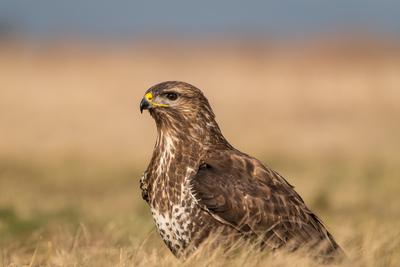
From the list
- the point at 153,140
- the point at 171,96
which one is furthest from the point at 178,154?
the point at 153,140

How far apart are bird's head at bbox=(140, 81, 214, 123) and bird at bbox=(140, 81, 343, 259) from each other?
0.03 metres

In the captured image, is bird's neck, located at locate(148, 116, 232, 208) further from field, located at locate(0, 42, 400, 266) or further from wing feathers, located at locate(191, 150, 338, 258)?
field, located at locate(0, 42, 400, 266)

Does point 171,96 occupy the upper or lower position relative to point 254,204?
upper

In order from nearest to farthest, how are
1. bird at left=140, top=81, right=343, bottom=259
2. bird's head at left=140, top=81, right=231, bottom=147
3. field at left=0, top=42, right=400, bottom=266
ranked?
bird at left=140, top=81, right=343, bottom=259 → bird's head at left=140, top=81, right=231, bottom=147 → field at left=0, top=42, right=400, bottom=266

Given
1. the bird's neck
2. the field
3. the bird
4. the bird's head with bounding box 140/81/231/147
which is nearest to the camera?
the bird

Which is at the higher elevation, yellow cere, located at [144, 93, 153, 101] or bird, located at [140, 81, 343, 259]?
yellow cere, located at [144, 93, 153, 101]

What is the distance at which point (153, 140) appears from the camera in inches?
641

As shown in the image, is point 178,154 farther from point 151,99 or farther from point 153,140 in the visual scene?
point 153,140

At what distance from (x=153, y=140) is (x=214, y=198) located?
9.91 m

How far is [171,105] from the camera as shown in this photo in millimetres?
7051

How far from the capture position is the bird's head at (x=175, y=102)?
7.04 meters

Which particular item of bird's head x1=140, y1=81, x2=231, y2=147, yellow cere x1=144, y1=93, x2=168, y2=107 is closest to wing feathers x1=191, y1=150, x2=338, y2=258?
bird's head x1=140, y1=81, x2=231, y2=147

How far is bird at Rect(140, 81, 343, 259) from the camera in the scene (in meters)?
6.38

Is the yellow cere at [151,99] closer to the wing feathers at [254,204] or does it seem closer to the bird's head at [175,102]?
the bird's head at [175,102]
